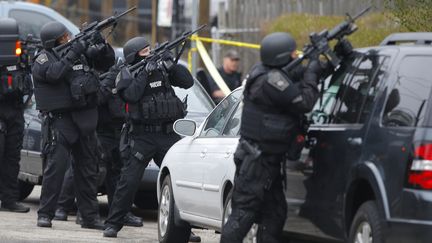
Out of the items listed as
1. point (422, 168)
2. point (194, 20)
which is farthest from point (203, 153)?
point (194, 20)

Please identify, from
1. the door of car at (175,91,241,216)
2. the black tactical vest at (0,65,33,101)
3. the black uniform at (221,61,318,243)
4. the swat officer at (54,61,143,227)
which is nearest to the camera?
the black uniform at (221,61,318,243)

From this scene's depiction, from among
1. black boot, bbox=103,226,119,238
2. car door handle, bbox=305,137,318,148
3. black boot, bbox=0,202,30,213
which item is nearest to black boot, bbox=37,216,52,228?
black boot, bbox=103,226,119,238

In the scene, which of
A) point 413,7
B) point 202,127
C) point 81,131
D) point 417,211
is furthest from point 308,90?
point 81,131

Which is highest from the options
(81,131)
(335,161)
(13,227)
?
(335,161)

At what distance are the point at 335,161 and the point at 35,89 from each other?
16.2 ft

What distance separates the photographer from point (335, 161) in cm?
779

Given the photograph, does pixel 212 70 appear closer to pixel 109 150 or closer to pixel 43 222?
pixel 109 150

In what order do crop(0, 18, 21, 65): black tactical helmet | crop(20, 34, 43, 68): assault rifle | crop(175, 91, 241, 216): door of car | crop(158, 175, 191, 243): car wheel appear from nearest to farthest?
crop(175, 91, 241, 216): door of car, crop(158, 175, 191, 243): car wheel, crop(0, 18, 21, 65): black tactical helmet, crop(20, 34, 43, 68): assault rifle

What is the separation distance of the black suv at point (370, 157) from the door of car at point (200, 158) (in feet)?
5.43

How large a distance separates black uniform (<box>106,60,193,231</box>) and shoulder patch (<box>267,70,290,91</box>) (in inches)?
132

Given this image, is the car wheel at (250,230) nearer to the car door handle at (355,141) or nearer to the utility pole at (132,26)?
the car door handle at (355,141)

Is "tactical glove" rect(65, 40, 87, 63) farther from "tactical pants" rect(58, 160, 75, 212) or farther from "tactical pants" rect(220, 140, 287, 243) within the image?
"tactical pants" rect(220, 140, 287, 243)

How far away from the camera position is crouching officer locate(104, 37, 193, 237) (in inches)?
449

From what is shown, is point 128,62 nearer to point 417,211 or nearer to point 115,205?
point 115,205
